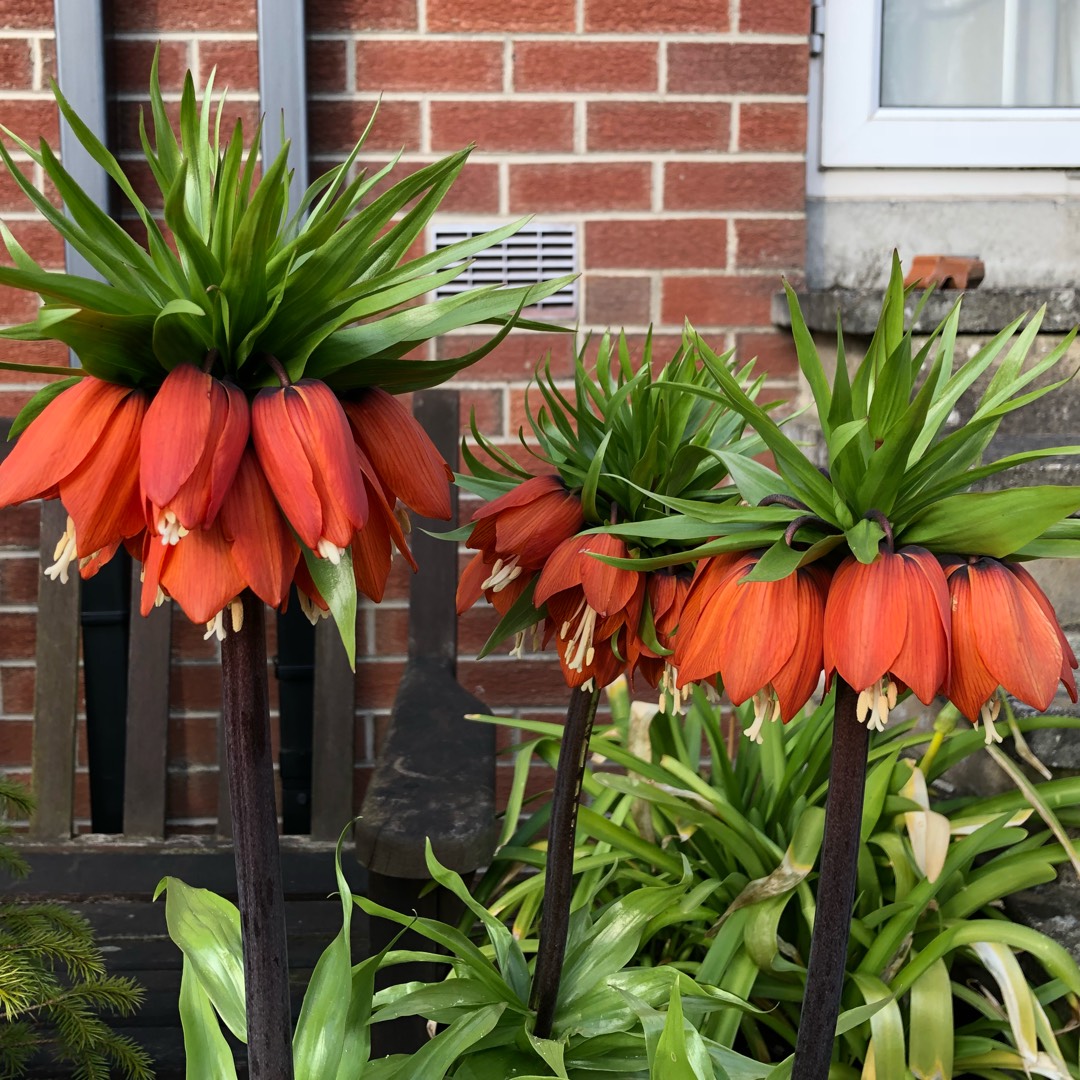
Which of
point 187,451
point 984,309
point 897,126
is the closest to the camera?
point 187,451

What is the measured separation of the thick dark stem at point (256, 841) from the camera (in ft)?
1.66

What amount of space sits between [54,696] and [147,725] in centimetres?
13

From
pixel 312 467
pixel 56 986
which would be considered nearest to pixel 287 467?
pixel 312 467

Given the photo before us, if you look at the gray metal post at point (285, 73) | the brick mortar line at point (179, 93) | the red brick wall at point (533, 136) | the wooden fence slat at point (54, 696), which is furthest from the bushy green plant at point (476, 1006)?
the brick mortar line at point (179, 93)

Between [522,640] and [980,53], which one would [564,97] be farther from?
[522,640]

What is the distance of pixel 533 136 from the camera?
171cm

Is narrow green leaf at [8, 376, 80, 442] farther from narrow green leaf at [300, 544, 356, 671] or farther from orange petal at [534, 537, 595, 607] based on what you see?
orange petal at [534, 537, 595, 607]

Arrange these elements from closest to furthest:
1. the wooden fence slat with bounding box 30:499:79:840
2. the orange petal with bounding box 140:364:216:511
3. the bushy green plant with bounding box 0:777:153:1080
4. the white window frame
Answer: the orange petal with bounding box 140:364:216:511 < the bushy green plant with bounding box 0:777:153:1080 < the wooden fence slat with bounding box 30:499:79:840 < the white window frame

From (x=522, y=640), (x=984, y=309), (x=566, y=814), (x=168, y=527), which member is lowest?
(x=566, y=814)

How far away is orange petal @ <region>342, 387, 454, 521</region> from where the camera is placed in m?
0.49

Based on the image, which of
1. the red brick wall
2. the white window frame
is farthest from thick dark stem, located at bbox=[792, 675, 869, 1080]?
the white window frame

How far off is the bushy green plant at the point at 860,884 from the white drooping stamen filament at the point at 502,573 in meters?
0.55

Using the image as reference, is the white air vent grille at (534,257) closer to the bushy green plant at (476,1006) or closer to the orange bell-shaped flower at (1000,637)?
the bushy green plant at (476,1006)

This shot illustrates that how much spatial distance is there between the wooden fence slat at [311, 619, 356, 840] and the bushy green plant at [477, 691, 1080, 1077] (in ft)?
1.10
